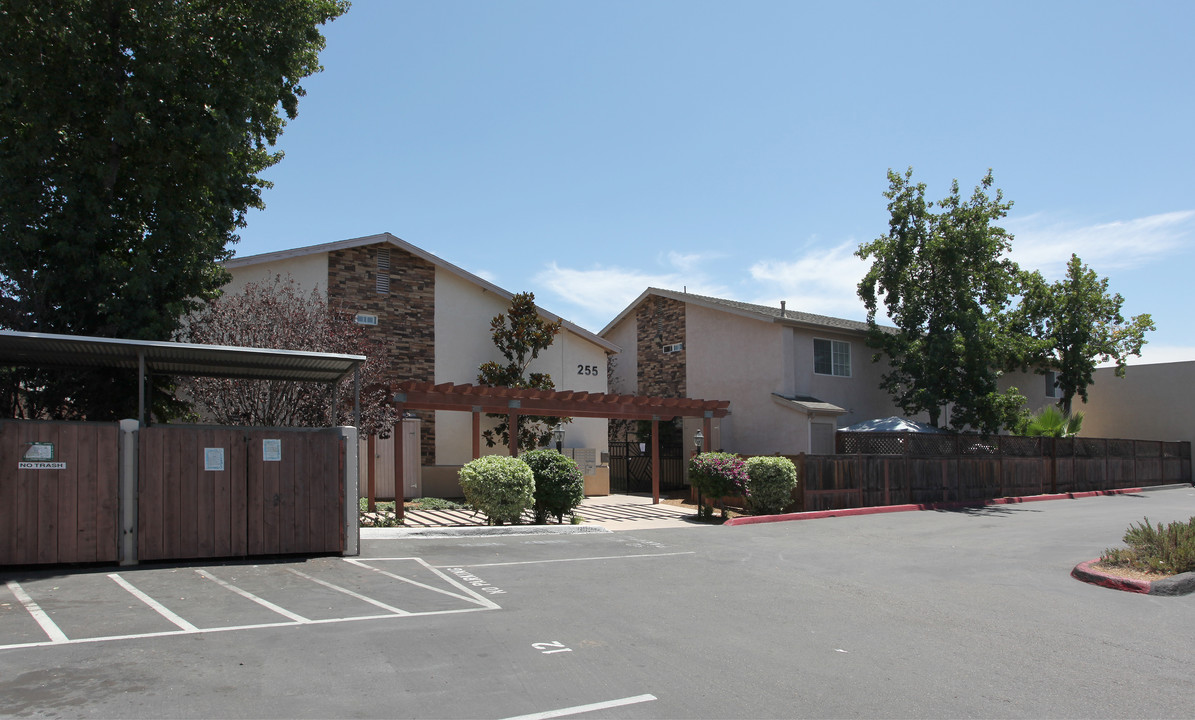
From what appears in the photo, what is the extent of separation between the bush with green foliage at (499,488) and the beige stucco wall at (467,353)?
654 centimetres

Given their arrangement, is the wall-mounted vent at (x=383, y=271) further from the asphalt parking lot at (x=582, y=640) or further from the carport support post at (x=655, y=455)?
the asphalt parking lot at (x=582, y=640)

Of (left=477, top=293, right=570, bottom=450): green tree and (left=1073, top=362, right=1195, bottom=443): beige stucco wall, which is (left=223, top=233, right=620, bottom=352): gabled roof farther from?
(left=1073, top=362, right=1195, bottom=443): beige stucco wall

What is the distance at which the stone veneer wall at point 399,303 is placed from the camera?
2122cm

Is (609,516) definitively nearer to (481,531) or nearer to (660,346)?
(481,531)

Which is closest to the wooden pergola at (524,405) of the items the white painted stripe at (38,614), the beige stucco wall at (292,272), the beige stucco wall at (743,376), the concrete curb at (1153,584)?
the beige stucco wall at (743,376)

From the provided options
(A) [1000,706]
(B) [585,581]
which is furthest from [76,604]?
(A) [1000,706]

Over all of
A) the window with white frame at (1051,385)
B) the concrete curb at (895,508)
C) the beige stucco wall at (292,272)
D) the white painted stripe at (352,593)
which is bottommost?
the concrete curb at (895,508)

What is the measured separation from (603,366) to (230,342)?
12140 millimetres

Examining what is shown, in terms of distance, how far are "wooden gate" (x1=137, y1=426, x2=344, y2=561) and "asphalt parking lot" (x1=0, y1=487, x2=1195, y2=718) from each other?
54cm

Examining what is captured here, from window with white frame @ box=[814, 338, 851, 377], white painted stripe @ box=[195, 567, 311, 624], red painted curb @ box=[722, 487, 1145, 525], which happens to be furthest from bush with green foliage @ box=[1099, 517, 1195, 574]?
window with white frame @ box=[814, 338, 851, 377]

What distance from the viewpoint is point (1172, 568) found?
10734 millimetres

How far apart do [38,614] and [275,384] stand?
8.25 metres

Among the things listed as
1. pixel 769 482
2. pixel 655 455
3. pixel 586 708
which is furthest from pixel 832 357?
pixel 586 708

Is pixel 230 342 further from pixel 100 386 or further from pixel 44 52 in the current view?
pixel 44 52
